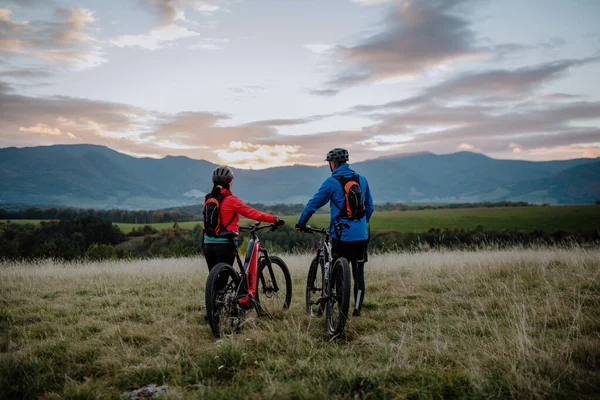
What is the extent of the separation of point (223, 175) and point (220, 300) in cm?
195

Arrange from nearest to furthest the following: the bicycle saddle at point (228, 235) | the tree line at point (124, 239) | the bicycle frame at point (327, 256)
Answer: the bicycle saddle at point (228, 235), the bicycle frame at point (327, 256), the tree line at point (124, 239)

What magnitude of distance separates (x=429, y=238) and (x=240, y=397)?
61.3m

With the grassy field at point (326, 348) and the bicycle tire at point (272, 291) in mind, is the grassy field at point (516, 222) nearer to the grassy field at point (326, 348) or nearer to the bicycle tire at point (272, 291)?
the grassy field at point (326, 348)

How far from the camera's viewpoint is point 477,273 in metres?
9.22

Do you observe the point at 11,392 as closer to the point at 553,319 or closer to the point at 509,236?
the point at 553,319

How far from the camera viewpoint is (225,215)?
5.81m

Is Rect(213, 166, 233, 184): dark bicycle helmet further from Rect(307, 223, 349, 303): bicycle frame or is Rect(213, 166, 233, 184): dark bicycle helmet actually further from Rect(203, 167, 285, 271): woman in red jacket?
Rect(307, 223, 349, 303): bicycle frame

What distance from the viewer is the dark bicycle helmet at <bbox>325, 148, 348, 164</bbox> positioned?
6.11 m

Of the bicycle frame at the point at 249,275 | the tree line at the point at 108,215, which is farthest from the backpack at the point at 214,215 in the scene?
the tree line at the point at 108,215

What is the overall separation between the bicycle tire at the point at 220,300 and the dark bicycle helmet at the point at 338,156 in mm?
2419

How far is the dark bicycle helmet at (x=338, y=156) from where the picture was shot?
6105mm

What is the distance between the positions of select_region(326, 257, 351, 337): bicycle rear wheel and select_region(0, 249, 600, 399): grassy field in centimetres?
20

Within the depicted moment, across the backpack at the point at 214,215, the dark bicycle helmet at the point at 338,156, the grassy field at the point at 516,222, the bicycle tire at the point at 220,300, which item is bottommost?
the grassy field at the point at 516,222

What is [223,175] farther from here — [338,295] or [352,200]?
[338,295]
